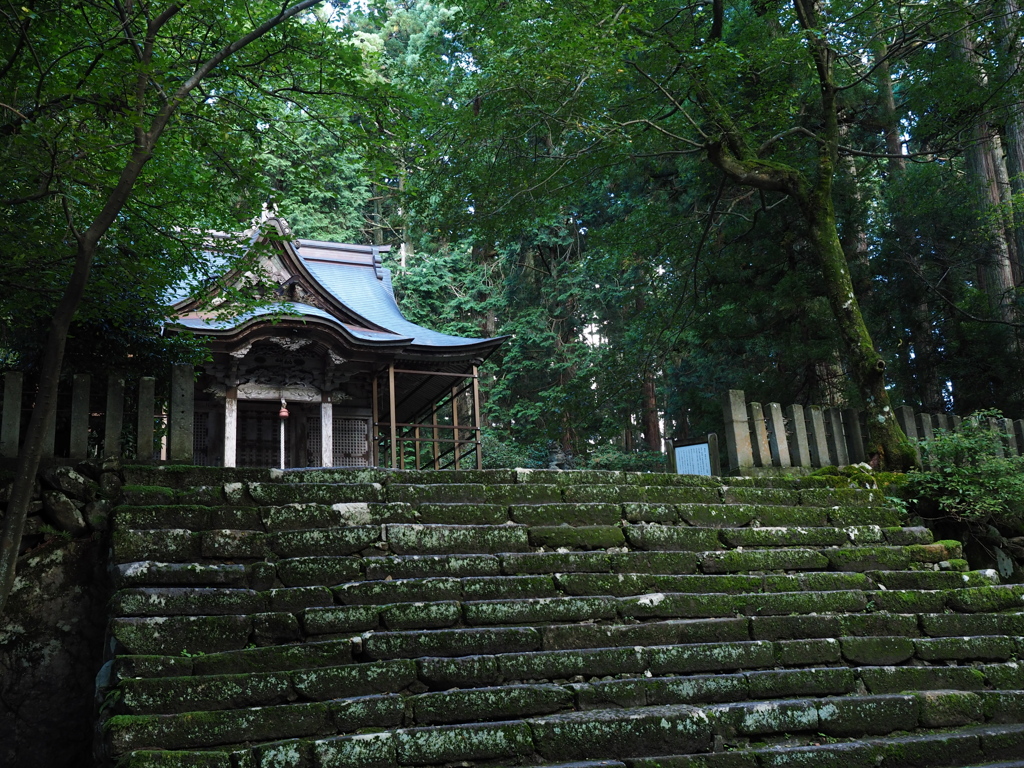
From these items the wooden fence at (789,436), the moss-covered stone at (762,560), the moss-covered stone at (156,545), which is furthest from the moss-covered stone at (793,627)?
the moss-covered stone at (156,545)

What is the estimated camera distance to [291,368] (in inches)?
533

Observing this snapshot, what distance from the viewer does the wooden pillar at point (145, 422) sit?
5660mm

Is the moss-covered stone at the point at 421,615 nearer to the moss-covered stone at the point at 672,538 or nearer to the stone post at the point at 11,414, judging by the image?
the moss-covered stone at the point at 672,538

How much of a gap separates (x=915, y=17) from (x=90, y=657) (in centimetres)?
1004

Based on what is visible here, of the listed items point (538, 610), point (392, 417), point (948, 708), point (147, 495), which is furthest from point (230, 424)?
point (948, 708)

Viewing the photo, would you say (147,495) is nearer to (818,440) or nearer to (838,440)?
(818,440)

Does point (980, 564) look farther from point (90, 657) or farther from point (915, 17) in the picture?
point (90, 657)

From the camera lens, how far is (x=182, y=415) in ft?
19.2

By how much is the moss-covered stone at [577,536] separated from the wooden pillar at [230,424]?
898cm

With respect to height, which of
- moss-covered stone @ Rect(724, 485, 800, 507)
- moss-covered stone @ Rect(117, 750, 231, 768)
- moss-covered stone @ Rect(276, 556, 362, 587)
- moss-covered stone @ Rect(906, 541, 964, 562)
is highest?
moss-covered stone @ Rect(724, 485, 800, 507)

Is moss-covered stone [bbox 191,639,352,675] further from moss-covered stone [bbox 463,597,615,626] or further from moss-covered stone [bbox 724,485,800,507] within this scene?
moss-covered stone [bbox 724,485,800,507]

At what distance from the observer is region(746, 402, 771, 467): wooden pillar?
7.68m

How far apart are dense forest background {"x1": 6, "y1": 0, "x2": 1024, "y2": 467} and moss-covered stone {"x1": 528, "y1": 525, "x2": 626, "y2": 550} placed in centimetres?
343

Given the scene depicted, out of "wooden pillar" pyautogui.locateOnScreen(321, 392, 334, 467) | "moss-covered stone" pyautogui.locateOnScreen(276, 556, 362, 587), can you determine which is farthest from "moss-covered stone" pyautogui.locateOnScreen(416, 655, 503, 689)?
"wooden pillar" pyautogui.locateOnScreen(321, 392, 334, 467)
